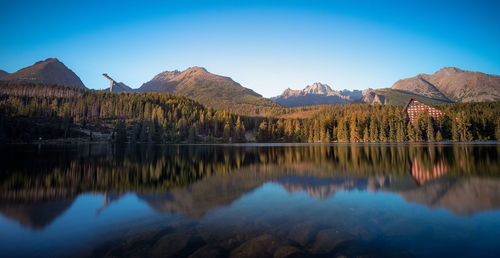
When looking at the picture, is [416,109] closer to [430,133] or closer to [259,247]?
[430,133]

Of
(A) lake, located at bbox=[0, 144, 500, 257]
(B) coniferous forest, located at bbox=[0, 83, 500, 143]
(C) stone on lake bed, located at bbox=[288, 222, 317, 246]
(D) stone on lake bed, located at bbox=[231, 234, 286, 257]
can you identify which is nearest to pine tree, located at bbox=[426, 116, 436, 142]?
(B) coniferous forest, located at bbox=[0, 83, 500, 143]

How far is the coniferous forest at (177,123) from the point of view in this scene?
322 ft

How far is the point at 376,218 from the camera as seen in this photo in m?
9.43

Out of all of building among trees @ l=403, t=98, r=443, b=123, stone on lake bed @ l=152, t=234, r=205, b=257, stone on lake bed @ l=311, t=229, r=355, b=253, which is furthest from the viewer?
building among trees @ l=403, t=98, r=443, b=123

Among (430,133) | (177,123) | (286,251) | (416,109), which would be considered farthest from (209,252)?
(416,109)

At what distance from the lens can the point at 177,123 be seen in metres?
132

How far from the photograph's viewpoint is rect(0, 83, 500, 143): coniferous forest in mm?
98000

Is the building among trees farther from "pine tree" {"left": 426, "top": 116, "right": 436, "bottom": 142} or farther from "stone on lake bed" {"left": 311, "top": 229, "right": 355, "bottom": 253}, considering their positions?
"stone on lake bed" {"left": 311, "top": 229, "right": 355, "bottom": 253}

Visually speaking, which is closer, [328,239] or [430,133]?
[328,239]

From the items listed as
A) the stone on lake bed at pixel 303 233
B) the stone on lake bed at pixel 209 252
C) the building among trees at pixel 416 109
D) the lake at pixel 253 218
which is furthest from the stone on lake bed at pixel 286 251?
the building among trees at pixel 416 109

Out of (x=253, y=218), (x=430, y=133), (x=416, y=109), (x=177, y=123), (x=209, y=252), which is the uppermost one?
(x=416, y=109)

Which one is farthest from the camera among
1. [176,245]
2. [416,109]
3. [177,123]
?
[177,123]

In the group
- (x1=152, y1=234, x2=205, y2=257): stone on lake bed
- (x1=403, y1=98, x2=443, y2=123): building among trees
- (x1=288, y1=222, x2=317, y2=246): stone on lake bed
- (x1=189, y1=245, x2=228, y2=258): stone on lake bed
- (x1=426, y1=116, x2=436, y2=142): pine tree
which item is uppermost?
(x1=403, y1=98, x2=443, y2=123): building among trees

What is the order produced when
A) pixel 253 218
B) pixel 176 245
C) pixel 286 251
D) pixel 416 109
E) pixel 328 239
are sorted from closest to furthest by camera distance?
pixel 286 251, pixel 176 245, pixel 328 239, pixel 253 218, pixel 416 109
